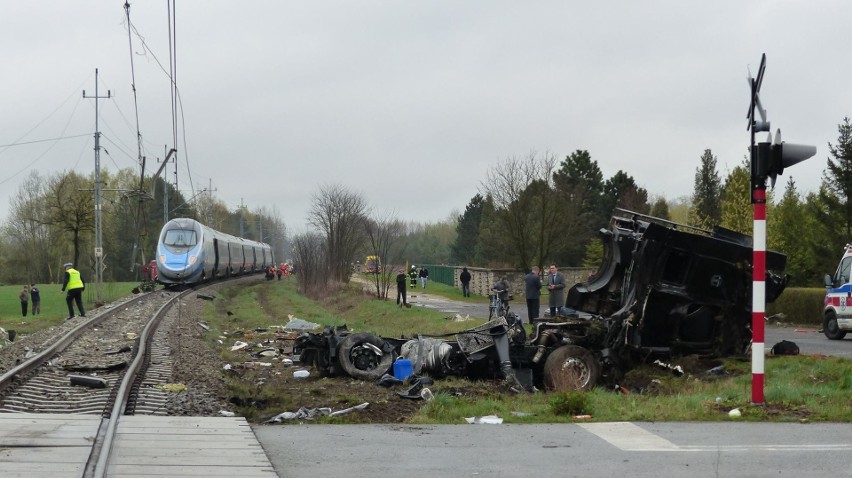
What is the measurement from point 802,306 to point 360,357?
73.0 ft

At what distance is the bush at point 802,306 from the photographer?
30703 mm

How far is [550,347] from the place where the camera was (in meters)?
13.1

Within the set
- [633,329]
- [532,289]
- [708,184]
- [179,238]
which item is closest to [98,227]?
[179,238]

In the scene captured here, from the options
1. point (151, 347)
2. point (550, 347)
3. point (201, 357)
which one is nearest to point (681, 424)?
point (550, 347)

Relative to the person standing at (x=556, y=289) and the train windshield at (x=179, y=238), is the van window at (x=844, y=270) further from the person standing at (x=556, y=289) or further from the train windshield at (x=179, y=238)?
the train windshield at (x=179, y=238)

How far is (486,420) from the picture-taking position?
9109 mm

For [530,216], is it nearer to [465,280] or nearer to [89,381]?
[465,280]

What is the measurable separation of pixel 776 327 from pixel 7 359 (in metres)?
23.0

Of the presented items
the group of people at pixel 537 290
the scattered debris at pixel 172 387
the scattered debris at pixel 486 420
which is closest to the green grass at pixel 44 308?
the group of people at pixel 537 290

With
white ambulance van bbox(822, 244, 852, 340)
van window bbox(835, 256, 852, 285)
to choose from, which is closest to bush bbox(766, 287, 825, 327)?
white ambulance van bbox(822, 244, 852, 340)

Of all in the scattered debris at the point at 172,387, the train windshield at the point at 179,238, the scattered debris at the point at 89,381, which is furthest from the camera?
the train windshield at the point at 179,238

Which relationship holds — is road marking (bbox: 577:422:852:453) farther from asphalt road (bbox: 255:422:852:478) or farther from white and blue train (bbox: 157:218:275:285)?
white and blue train (bbox: 157:218:275:285)

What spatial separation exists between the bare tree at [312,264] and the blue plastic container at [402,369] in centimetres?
3680

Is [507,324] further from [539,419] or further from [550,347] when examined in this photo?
[539,419]
